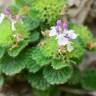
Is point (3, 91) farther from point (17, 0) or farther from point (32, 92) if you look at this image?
point (17, 0)

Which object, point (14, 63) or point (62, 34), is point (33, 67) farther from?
point (62, 34)

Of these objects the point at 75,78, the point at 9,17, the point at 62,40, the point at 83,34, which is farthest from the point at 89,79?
the point at 9,17

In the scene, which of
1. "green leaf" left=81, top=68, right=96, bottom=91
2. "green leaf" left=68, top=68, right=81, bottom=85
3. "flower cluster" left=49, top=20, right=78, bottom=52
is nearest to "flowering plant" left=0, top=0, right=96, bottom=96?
"flower cluster" left=49, top=20, right=78, bottom=52

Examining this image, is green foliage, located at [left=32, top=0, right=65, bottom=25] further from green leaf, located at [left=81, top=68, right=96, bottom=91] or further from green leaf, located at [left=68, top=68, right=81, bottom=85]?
green leaf, located at [left=81, top=68, right=96, bottom=91]

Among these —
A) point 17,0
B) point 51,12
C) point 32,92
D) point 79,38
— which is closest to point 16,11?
point 17,0

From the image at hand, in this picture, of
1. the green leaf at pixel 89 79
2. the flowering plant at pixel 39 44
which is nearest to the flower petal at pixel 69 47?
the flowering plant at pixel 39 44
